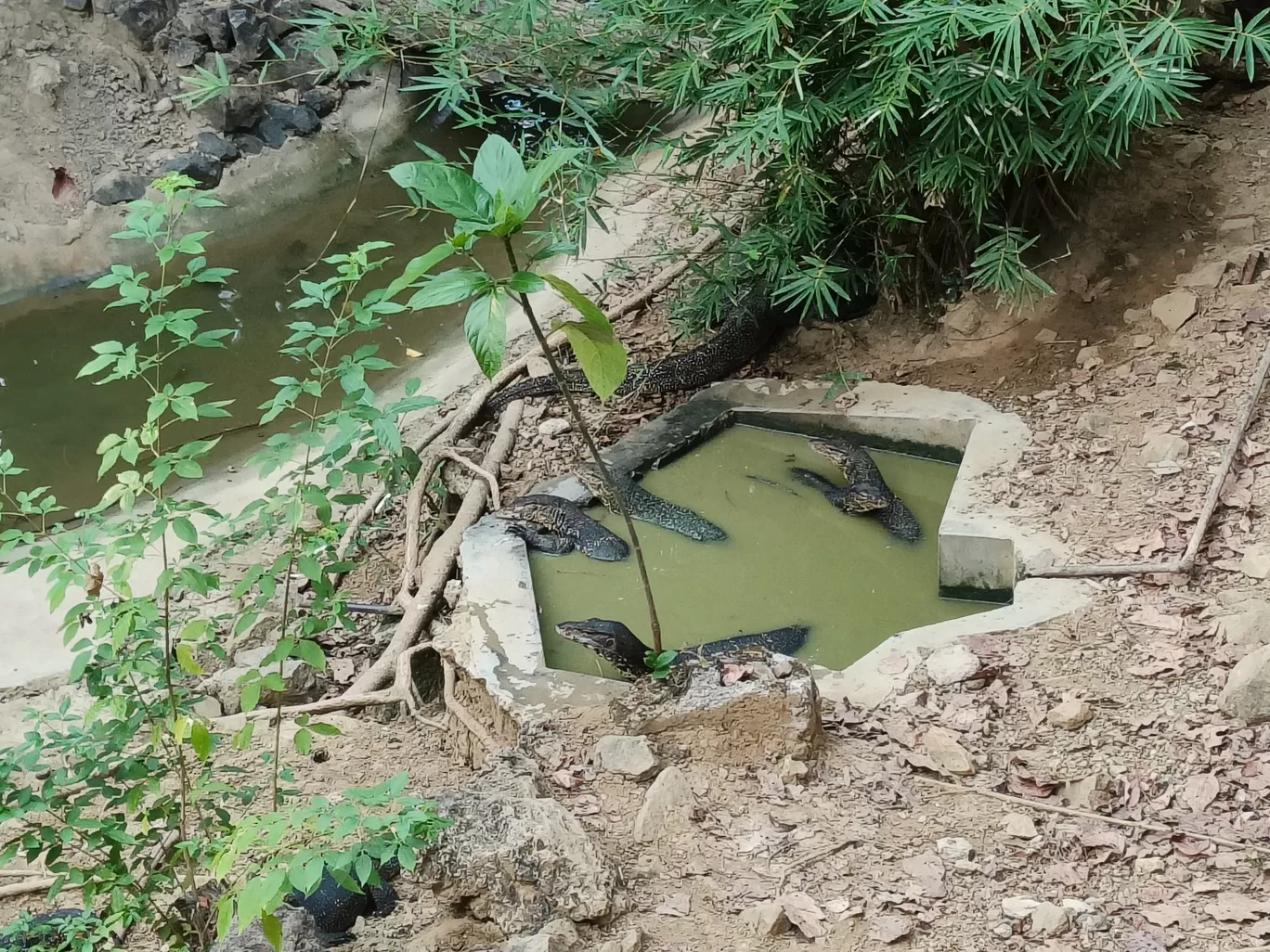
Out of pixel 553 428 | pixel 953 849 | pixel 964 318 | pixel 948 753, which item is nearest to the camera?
pixel 953 849

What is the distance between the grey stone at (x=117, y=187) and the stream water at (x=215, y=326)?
0.79 metres

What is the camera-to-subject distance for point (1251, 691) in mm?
3119

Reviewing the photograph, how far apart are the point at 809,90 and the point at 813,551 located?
75.9 inches

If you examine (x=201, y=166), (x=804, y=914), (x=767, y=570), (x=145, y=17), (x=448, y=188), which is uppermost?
(x=145, y=17)

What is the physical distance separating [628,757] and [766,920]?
2.30 ft

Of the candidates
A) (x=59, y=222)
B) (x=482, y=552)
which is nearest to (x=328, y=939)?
(x=482, y=552)

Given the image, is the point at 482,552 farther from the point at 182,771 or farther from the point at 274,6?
the point at 274,6

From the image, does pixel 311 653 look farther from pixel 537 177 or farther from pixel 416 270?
pixel 537 177

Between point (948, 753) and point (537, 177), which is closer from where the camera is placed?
point (537, 177)

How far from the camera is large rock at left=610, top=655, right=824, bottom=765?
3141mm

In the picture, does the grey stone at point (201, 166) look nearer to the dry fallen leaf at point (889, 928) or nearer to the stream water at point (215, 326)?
the stream water at point (215, 326)

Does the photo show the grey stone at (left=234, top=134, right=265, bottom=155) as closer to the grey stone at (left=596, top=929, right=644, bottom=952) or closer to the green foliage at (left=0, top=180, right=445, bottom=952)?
the green foliage at (left=0, top=180, right=445, bottom=952)

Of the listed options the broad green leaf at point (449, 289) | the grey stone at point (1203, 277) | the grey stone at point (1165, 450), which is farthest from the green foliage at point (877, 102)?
the broad green leaf at point (449, 289)

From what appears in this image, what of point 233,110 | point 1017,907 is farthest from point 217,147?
point 1017,907
